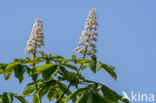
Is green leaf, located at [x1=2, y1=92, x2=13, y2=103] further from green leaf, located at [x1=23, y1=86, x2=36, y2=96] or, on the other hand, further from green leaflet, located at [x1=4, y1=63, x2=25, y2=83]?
green leaf, located at [x1=23, y1=86, x2=36, y2=96]

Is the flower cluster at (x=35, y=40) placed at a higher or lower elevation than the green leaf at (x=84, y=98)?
higher

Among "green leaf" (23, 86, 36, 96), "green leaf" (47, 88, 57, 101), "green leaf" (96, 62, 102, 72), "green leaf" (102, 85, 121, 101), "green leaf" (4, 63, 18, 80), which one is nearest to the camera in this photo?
"green leaf" (96, 62, 102, 72)

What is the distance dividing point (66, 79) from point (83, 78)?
26 centimetres

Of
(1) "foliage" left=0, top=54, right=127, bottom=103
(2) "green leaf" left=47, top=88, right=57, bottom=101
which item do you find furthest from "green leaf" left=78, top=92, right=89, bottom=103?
(2) "green leaf" left=47, top=88, right=57, bottom=101

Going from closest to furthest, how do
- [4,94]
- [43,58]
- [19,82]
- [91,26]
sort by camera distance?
[4,94], [19,82], [43,58], [91,26]

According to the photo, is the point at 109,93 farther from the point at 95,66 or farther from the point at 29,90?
the point at 29,90

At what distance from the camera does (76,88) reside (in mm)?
4320

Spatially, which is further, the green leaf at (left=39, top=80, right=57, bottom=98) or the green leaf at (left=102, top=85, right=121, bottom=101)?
the green leaf at (left=39, top=80, right=57, bottom=98)

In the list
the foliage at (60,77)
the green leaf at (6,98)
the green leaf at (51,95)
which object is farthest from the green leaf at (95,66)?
the green leaf at (51,95)

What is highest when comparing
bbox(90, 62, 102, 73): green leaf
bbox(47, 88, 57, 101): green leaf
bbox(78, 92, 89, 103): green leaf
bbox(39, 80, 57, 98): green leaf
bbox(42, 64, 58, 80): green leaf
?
bbox(90, 62, 102, 73): green leaf

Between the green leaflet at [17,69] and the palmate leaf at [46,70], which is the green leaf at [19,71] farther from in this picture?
the palmate leaf at [46,70]

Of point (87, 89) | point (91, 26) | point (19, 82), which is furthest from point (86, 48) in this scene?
point (19, 82)

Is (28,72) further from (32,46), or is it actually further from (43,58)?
(32,46)

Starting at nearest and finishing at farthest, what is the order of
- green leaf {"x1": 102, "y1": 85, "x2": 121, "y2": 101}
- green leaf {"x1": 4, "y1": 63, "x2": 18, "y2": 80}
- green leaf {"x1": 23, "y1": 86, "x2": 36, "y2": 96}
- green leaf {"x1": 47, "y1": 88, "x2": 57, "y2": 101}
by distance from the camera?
green leaf {"x1": 102, "y1": 85, "x2": 121, "y2": 101} < green leaf {"x1": 4, "y1": 63, "x2": 18, "y2": 80} < green leaf {"x1": 23, "y1": 86, "x2": 36, "y2": 96} < green leaf {"x1": 47, "y1": 88, "x2": 57, "y2": 101}
